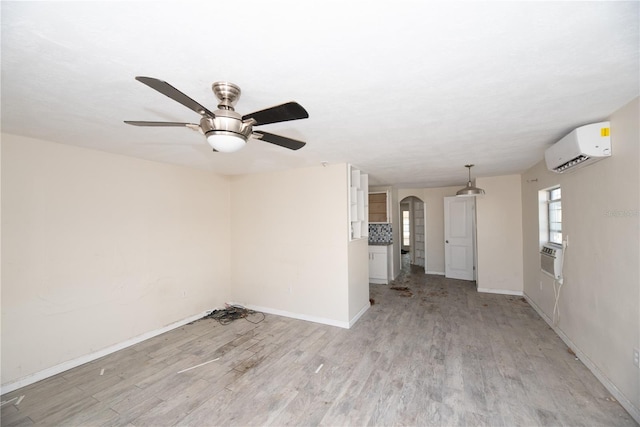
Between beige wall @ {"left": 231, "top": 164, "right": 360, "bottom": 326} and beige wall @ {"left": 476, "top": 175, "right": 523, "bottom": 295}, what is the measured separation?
2.75m

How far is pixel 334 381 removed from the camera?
2.53 metres

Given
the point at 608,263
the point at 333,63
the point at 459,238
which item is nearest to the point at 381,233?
the point at 459,238

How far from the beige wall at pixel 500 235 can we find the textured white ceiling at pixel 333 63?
3.02 metres

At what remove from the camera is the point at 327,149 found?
10.2 ft

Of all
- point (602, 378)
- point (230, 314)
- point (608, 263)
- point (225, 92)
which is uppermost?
point (225, 92)

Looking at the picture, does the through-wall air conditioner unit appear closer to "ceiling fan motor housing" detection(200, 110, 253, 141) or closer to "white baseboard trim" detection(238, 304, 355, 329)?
"ceiling fan motor housing" detection(200, 110, 253, 141)

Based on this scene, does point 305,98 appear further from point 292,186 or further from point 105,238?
point 105,238

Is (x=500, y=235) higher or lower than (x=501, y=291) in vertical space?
higher

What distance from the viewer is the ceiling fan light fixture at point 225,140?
57.0 inches

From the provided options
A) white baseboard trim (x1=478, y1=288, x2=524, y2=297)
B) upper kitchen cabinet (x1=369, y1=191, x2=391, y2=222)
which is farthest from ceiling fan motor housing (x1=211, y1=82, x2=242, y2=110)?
white baseboard trim (x1=478, y1=288, x2=524, y2=297)

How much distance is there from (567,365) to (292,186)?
3.96m

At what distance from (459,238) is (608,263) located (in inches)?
177

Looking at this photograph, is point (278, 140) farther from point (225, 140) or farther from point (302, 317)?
point (302, 317)

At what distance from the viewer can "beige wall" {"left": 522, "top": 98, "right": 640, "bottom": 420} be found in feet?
6.49
